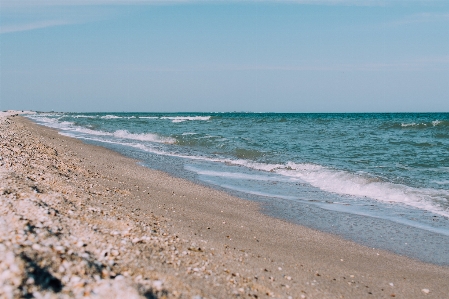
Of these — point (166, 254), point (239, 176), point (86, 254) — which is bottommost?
point (239, 176)

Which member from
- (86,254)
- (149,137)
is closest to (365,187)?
(86,254)

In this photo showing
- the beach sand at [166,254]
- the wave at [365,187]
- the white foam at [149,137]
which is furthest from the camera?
the white foam at [149,137]

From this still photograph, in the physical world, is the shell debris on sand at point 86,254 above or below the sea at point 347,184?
above

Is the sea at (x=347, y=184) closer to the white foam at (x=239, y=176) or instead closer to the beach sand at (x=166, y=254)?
the white foam at (x=239, y=176)

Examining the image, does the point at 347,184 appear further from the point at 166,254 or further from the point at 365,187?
the point at 166,254

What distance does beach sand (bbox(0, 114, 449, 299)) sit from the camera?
3.76 m

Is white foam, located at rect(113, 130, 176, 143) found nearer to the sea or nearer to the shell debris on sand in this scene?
the sea

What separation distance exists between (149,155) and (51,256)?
572 inches

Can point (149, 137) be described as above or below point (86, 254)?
below

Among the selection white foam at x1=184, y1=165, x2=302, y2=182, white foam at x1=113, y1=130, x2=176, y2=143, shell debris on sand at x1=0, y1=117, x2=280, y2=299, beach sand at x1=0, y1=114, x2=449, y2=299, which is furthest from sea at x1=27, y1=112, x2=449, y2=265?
white foam at x1=113, y1=130, x2=176, y2=143

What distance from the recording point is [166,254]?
468 cm

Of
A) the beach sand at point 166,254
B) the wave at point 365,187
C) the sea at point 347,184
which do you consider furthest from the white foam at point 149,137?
the beach sand at point 166,254

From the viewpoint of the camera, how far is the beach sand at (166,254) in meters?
3.76

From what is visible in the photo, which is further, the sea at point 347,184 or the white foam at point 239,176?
the white foam at point 239,176
